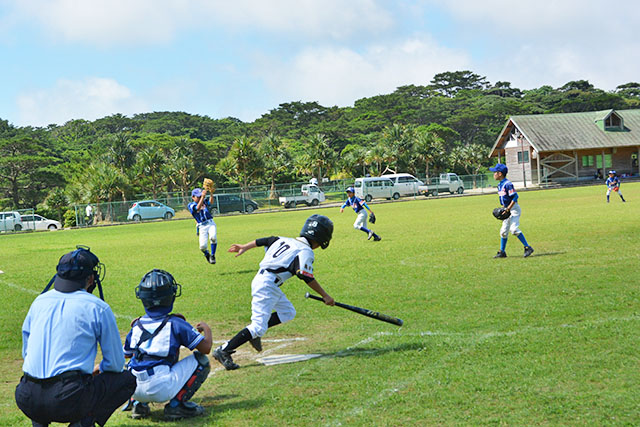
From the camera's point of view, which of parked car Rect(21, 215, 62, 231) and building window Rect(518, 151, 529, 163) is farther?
building window Rect(518, 151, 529, 163)

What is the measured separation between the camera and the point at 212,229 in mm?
15273

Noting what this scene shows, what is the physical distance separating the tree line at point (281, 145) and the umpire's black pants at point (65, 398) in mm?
51092

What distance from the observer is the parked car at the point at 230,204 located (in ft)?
166

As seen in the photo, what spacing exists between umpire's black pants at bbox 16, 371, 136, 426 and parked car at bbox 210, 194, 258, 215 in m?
46.7

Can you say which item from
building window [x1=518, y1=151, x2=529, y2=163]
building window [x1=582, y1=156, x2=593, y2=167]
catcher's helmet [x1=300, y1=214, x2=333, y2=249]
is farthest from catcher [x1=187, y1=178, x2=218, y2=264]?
building window [x1=582, y1=156, x2=593, y2=167]

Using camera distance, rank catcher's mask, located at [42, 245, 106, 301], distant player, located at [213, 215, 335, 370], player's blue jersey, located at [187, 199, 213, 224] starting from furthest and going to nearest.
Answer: player's blue jersey, located at [187, 199, 213, 224] → distant player, located at [213, 215, 335, 370] → catcher's mask, located at [42, 245, 106, 301]

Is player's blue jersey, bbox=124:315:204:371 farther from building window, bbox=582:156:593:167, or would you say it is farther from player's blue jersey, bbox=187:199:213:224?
building window, bbox=582:156:593:167

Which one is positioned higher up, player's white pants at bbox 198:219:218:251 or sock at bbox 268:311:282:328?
player's white pants at bbox 198:219:218:251

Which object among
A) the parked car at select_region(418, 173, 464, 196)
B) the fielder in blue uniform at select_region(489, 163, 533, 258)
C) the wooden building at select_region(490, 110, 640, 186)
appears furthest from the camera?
the wooden building at select_region(490, 110, 640, 186)

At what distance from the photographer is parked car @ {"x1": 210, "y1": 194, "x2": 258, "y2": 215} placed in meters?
50.6

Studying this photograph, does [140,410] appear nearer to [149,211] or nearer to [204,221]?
[204,221]

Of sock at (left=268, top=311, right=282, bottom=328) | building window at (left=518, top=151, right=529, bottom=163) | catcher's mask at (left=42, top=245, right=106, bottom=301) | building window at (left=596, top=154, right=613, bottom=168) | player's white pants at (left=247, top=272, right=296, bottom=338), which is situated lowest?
sock at (left=268, top=311, right=282, bottom=328)

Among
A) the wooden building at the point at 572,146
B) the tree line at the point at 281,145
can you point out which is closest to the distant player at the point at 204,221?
the tree line at the point at 281,145

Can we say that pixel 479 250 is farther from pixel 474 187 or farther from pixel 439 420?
pixel 474 187
